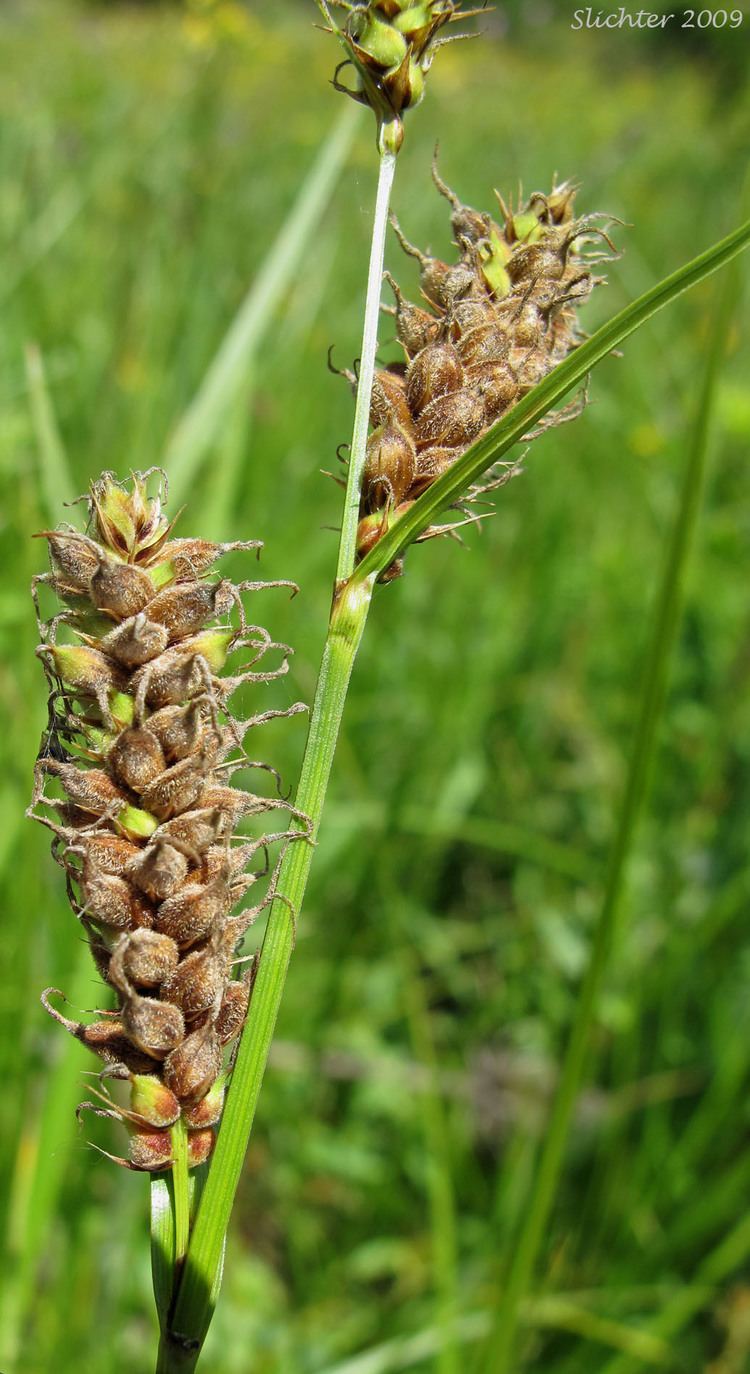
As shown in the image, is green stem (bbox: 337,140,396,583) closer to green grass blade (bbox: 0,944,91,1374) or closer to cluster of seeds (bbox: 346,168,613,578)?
cluster of seeds (bbox: 346,168,613,578)

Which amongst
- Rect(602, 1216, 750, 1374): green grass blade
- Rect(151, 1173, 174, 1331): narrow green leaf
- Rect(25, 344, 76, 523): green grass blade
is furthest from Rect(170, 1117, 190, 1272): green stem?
Rect(602, 1216, 750, 1374): green grass blade

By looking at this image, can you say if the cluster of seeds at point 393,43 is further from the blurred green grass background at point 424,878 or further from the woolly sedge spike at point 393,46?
the blurred green grass background at point 424,878

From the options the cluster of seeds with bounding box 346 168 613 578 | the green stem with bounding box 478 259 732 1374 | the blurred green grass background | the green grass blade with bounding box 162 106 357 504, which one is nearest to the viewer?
the cluster of seeds with bounding box 346 168 613 578

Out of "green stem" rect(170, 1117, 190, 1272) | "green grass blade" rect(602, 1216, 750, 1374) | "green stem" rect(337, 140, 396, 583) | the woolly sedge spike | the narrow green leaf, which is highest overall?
the woolly sedge spike

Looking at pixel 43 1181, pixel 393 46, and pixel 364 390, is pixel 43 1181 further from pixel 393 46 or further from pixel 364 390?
pixel 393 46

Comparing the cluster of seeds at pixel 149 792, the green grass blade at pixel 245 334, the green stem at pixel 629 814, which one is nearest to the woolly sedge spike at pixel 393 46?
the cluster of seeds at pixel 149 792
